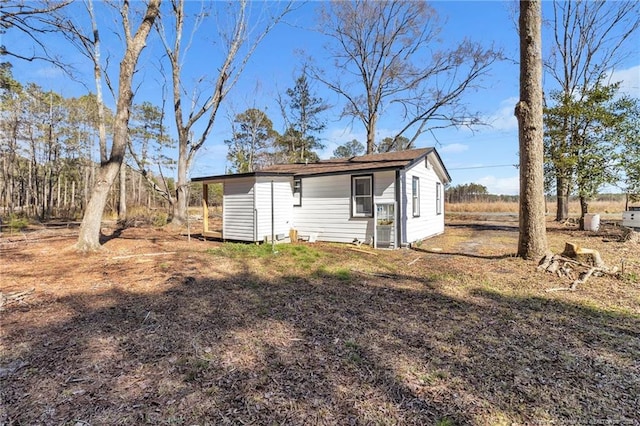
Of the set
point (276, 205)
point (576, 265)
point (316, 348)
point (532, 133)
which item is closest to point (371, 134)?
point (276, 205)

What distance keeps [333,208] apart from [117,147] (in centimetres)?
636

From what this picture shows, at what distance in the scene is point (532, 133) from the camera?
6703mm

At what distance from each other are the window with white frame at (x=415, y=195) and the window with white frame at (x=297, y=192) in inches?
152

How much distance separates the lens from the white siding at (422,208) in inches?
374

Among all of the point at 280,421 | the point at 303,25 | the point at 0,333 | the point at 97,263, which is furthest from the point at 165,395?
the point at 303,25

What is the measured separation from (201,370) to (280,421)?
96 centimetres

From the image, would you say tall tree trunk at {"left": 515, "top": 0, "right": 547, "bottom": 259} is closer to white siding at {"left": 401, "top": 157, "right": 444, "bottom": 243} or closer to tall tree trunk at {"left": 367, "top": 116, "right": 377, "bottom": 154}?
white siding at {"left": 401, "top": 157, "right": 444, "bottom": 243}

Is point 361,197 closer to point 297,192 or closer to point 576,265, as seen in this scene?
point 297,192

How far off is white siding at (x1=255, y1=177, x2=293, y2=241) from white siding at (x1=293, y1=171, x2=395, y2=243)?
45cm

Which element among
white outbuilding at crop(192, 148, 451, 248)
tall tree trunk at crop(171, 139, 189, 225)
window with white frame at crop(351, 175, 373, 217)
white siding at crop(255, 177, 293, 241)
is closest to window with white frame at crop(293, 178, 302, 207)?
white outbuilding at crop(192, 148, 451, 248)

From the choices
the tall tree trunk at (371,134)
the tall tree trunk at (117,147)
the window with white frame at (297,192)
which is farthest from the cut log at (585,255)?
the tall tree trunk at (371,134)

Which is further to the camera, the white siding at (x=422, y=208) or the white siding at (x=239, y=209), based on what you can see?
the white siding at (x=239, y=209)

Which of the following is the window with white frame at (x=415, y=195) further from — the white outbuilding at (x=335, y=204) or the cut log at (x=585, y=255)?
the cut log at (x=585, y=255)

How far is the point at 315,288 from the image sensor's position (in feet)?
17.0
